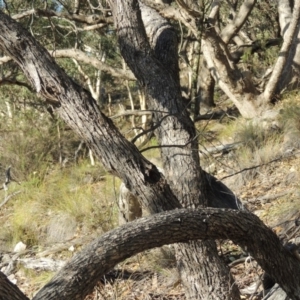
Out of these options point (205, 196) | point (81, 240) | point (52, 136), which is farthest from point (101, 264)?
point (52, 136)

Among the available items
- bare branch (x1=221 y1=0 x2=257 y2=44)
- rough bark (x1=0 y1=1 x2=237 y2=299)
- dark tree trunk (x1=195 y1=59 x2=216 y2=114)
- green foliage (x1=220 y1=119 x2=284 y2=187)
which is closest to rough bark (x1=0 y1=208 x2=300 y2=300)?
rough bark (x1=0 y1=1 x2=237 y2=299)

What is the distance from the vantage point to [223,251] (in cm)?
595

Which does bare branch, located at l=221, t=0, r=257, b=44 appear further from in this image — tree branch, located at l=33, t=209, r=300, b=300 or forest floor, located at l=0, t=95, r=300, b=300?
tree branch, located at l=33, t=209, r=300, b=300

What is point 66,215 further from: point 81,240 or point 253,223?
point 253,223

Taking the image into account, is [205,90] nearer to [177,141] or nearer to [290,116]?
[290,116]

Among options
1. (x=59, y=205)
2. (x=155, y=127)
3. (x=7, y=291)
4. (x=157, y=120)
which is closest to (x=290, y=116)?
(x=59, y=205)

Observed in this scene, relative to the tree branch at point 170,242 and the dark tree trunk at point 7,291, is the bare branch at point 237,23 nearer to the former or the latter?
the tree branch at point 170,242

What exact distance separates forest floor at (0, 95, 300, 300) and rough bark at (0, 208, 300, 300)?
71 cm

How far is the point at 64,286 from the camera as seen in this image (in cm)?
278

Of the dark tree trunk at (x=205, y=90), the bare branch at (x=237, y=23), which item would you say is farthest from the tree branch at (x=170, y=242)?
the dark tree trunk at (x=205, y=90)

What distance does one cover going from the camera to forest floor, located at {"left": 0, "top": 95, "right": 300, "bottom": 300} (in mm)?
5336

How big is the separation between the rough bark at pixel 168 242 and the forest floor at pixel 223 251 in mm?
707

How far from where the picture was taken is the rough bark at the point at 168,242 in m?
2.85

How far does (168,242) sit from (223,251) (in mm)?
2869
